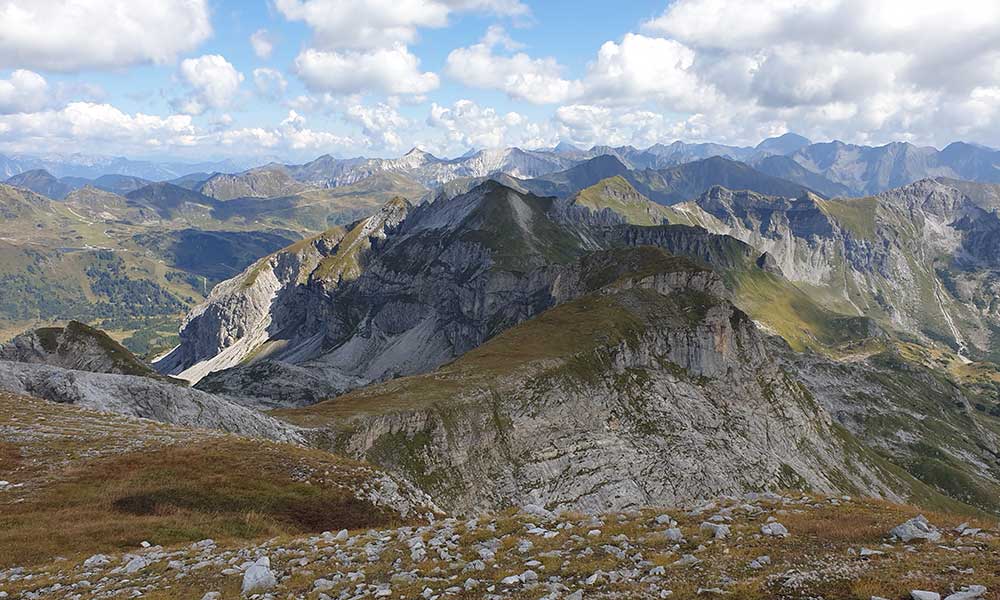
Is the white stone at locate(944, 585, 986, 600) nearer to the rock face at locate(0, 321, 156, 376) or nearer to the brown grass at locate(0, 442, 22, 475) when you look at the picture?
the brown grass at locate(0, 442, 22, 475)

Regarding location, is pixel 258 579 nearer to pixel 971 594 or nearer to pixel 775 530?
pixel 775 530

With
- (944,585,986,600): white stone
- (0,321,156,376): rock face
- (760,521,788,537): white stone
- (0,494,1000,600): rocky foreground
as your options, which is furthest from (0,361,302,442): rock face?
(944,585,986,600): white stone

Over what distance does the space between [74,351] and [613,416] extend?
116652 millimetres

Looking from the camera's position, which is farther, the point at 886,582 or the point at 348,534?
the point at 348,534

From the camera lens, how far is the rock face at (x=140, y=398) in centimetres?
5944

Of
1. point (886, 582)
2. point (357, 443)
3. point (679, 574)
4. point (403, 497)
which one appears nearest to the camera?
point (886, 582)

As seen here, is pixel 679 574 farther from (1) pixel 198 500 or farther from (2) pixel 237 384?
(2) pixel 237 384

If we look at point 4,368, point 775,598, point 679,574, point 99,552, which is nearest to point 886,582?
point 775,598

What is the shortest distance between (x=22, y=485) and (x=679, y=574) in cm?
3519

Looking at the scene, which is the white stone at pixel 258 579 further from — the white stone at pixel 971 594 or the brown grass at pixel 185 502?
the white stone at pixel 971 594

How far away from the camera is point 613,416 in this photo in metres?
97.4

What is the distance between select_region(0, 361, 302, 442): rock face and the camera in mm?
59438

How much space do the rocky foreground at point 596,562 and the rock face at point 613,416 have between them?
154 ft

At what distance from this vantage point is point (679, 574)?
16.9m
